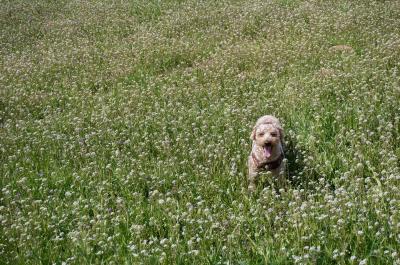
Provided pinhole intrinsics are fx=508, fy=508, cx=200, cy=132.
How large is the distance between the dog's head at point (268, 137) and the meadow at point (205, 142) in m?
0.57

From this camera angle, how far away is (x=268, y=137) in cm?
705

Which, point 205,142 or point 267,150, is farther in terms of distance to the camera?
point 205,142

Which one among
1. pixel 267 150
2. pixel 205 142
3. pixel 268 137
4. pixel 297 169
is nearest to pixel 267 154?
pixel 267 150

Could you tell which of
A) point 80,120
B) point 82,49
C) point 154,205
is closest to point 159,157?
point 154,205

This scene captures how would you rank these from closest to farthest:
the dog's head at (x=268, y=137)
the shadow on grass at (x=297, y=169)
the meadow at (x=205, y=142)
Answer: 1. the meadow at (x=205, y=142)
2. the dog's head at (x=268, y=137)
3. the shadow on grass at (x=297, y=169)

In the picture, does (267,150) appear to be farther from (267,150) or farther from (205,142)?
(205,142)

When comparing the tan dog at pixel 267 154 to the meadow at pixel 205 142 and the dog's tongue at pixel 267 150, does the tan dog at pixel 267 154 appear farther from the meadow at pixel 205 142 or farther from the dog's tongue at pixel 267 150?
the meadow at pixel 205 142

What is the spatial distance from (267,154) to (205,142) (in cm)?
200

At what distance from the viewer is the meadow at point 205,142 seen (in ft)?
→ 19.3

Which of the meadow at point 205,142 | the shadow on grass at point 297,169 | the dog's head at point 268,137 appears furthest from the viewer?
the shadow on grass at point 297,169

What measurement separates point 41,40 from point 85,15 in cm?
399

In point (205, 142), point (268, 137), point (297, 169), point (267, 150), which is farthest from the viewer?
point (205, 142)

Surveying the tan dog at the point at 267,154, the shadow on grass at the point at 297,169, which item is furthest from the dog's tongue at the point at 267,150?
the shadow on grass at the point at 297,169

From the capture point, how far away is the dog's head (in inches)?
278
